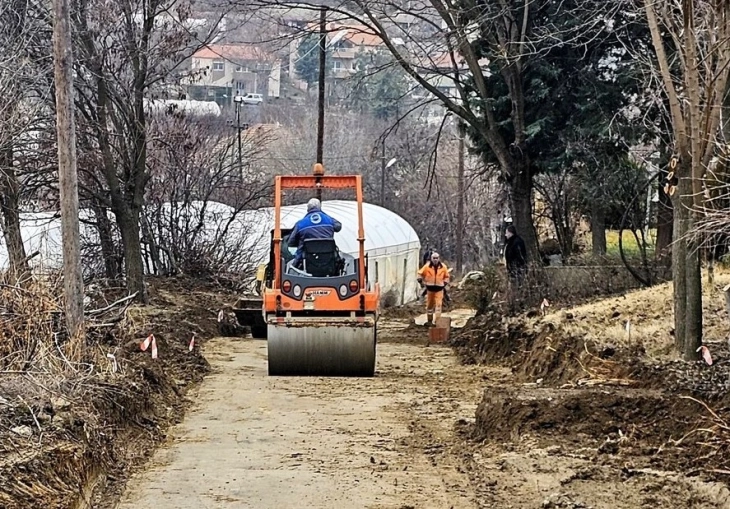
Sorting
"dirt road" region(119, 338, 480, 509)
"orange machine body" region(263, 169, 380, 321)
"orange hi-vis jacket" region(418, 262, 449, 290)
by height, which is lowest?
"dirt road" region(119, 338, 480, 509)

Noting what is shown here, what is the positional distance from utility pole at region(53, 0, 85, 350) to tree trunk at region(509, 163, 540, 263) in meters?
13.8

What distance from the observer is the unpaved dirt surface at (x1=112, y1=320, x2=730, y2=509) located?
339 inches

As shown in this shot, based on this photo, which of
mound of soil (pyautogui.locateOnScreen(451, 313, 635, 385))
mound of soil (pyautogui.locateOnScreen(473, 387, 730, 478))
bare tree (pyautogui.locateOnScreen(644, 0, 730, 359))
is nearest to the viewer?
mound of soil (pyautogui.locateOnScreen(473, 387, 730, 478))

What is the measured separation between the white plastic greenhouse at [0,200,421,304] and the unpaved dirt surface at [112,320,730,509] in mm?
13208

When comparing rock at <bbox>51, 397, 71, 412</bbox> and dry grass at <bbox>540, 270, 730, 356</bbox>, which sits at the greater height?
dry grass at <bbox>540, 270, 730, 356</bbox>

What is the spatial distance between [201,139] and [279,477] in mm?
20214

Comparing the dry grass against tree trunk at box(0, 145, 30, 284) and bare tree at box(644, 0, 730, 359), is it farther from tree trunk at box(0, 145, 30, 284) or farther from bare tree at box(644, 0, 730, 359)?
tree trunk at box(0, 145, 30, 284)

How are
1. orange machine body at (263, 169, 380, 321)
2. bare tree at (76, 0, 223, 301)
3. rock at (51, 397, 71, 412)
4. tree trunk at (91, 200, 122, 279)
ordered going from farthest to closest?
tree trunk at (91, 200, 122, 279)
bare tree at (76, 0, 223, 301)
orange machine body at (263, 169, 380, 321)
rock at (51, 397, 71, 412)

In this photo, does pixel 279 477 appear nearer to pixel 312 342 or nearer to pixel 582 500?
pixel 582 500

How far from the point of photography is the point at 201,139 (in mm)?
28812

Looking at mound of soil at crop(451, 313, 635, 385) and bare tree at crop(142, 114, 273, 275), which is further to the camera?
bare tree at crop(142, 114, 273, 275)

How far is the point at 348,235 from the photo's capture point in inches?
1286

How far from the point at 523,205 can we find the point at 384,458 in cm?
1636

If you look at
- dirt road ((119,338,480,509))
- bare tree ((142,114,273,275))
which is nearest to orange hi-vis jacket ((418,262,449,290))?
bare tree ((142,114,273,275))
